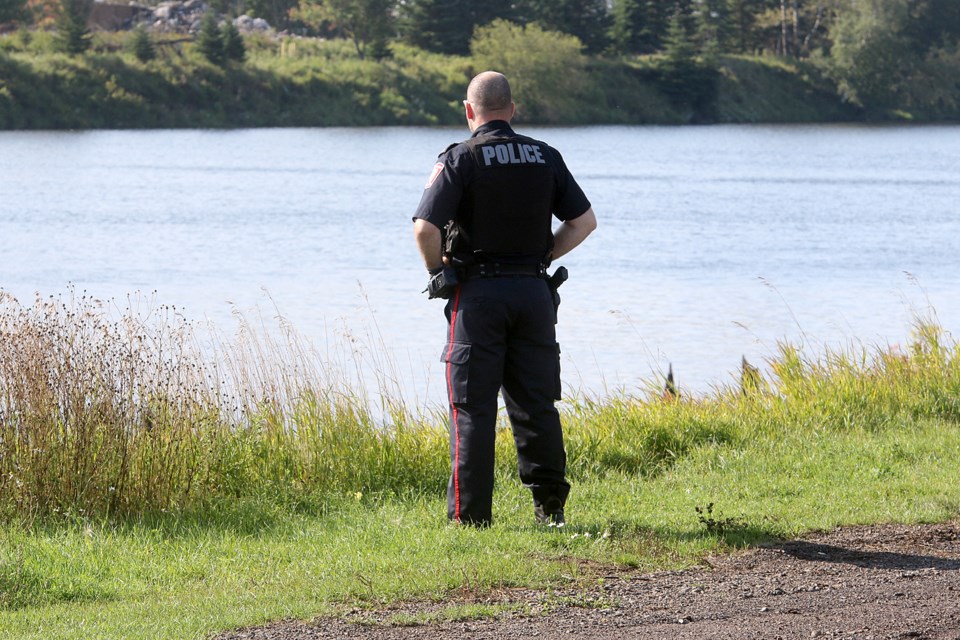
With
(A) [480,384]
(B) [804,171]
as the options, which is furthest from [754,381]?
(B) [804,171]

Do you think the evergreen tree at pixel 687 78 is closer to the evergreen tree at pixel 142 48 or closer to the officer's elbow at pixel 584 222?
the evergreen tree at pixel 142 48

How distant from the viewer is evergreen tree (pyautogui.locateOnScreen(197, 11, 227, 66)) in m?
70.1

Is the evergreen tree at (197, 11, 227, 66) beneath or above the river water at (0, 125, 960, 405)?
above

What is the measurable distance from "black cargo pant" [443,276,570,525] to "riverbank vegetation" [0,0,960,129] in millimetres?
58579

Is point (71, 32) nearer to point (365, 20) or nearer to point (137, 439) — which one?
point (365, 20)

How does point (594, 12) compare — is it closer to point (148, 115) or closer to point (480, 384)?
point (148, 115)

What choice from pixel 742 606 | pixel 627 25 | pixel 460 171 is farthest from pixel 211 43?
pixel 742 606

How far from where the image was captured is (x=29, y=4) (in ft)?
264

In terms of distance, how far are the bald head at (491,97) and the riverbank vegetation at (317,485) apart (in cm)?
201

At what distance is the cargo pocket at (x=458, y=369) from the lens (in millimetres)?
6199

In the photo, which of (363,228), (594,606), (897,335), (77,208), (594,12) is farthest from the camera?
(594,12)

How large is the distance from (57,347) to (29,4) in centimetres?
7926

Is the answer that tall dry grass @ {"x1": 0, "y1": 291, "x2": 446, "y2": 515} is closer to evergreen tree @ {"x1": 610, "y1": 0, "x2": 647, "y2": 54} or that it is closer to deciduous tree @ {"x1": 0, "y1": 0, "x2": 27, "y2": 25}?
deciduous tree @ {"x1": 0, "y1": 0, "x2": 27, "y2": 25}

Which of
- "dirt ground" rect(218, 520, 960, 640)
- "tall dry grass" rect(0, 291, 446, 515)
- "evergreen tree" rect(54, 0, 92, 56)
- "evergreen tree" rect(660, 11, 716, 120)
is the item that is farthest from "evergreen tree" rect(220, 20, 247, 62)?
"dirt ground" rect(218, 520, 960, 640)
